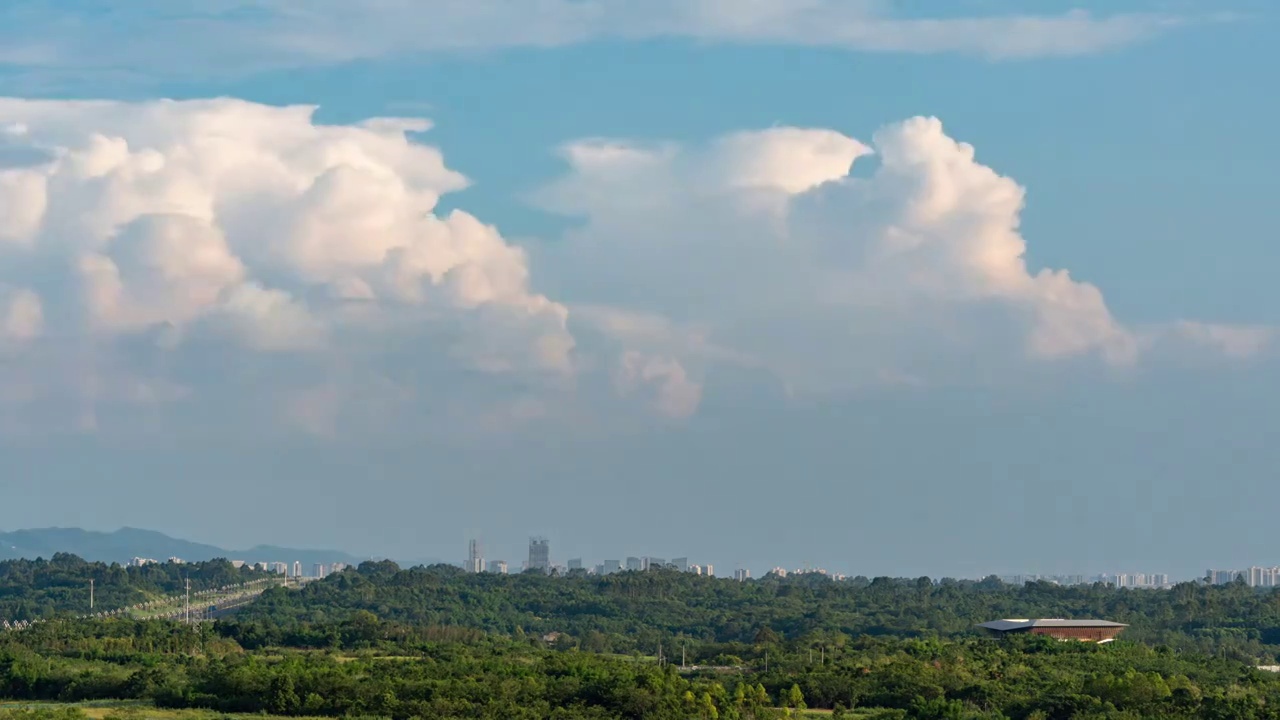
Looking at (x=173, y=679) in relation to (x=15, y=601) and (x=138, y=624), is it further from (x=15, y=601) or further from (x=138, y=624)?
(x=15, y=601)

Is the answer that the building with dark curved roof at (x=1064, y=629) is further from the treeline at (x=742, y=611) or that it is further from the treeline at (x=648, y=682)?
the treeline at (x=742, y=611)

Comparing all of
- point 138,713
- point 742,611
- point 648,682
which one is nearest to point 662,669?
point 648,682

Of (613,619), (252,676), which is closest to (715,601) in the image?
(613,619)

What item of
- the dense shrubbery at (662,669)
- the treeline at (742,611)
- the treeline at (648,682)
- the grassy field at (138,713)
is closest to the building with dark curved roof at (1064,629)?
the dense shrubbery at (662,669)

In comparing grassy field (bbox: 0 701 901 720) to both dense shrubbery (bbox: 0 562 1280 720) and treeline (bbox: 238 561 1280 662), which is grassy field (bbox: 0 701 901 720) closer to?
dense shrubbery (bbox: 0 562 1280 720)

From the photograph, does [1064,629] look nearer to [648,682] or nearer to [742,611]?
[648,682]

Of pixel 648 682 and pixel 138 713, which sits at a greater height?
pixel 648 682

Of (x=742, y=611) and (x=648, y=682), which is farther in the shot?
(x=742, y=611)
